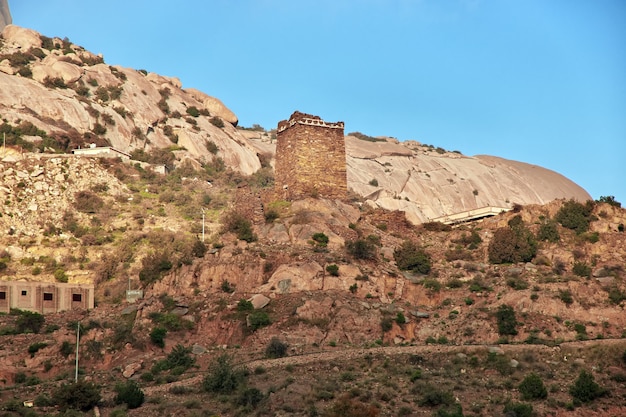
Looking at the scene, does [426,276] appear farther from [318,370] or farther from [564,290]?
[318,370]

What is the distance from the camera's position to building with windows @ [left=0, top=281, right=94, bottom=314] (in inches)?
2388

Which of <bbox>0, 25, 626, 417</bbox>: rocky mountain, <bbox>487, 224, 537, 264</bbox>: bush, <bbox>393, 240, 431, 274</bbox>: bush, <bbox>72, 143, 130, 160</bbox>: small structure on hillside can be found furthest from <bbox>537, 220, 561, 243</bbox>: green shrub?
<bbox>72, 143, 130, 160</bbox>: small structure on hillside

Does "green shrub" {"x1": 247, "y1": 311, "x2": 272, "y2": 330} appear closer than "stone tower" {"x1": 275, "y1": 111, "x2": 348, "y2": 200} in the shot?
Yes

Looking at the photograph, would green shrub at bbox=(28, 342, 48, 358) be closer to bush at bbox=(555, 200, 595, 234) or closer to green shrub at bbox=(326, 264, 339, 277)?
green shrub at bbox=(326, 264, 339, 277)

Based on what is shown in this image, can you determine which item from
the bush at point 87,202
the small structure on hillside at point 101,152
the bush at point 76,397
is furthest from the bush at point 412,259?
the small structure on hillside at point 101,152

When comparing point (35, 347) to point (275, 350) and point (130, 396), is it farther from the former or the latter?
point (275, 350)

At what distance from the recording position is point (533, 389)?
154ft

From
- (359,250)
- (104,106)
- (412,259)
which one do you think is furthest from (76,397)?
(104,106)

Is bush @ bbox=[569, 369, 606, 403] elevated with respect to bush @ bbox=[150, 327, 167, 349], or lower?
lower

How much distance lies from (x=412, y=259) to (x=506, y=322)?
917 centimetres

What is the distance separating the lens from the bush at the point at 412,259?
62375mm

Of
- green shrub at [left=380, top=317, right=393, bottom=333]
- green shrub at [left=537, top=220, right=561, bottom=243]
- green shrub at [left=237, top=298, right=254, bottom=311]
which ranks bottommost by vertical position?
green shrub at [left=380, top=317, right=393, bottom=333]

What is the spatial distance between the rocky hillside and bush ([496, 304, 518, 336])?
3470 centimetres

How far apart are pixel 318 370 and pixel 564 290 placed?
49.9ft
